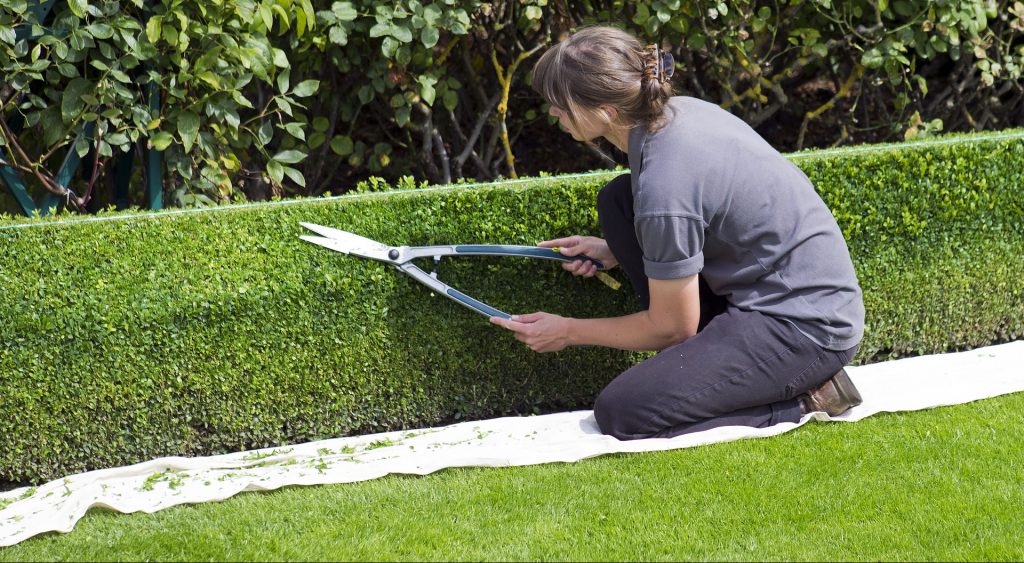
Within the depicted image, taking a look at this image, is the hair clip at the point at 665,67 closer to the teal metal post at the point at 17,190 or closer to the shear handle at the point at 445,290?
the shear handle at the point at 445,290

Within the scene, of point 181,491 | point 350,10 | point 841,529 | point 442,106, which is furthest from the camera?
point 442,106

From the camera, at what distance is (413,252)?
10.8ft

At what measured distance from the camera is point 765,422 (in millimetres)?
3117

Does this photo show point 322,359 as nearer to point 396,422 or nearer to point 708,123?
point 396,422

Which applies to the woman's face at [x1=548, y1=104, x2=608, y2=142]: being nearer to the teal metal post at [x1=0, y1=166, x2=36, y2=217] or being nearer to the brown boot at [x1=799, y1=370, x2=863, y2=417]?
the brown boot at [x1=799, y1=370, x2=863, y2=417]

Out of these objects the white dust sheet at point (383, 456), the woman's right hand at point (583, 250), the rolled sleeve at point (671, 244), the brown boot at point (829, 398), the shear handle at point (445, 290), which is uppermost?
the rolled sleeve at point (671, 244)

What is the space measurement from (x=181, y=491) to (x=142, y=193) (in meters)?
2.04

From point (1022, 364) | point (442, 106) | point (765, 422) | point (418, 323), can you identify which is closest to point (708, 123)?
point (765, 422)

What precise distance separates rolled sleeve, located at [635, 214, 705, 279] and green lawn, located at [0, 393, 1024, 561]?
21.5 inches

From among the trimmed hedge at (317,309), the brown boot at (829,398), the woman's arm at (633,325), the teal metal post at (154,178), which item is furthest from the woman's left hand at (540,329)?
the teal metal post at (154,178)

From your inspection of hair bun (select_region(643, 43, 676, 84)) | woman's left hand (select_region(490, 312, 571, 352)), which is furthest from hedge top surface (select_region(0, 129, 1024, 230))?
hair bun (select_region(643, 43, 676, 84))

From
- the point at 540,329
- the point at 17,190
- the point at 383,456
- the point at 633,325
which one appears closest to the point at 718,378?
the point at 633,325

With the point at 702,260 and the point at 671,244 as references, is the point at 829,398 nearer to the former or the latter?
the point at 702,260

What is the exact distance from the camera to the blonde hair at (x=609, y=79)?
2863 millimetres
